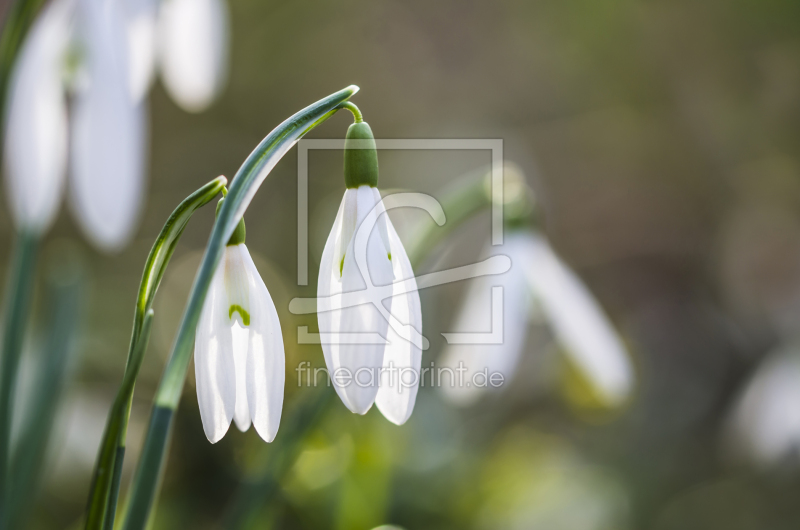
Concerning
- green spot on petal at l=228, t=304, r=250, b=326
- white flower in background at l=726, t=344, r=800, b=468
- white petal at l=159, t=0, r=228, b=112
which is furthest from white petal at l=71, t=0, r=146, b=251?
white flower in background at l=726, t=344, r=800, b=468

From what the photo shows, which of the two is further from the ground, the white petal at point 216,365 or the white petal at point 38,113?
the white petal at point 38,113

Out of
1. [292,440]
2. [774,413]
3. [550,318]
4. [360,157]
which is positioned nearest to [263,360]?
[360,157]

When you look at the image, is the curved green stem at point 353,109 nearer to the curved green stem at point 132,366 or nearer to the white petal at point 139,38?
the curved green stem at point 132,366

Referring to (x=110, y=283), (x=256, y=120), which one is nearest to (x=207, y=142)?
(x=256, y=120)

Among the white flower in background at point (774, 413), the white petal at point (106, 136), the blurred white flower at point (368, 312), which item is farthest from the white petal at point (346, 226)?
the white flower in background at point (774, 413)

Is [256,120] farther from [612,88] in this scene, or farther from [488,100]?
[612,88]

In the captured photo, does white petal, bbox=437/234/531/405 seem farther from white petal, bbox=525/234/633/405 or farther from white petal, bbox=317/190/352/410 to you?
white petal, bbox=317/190/352/410

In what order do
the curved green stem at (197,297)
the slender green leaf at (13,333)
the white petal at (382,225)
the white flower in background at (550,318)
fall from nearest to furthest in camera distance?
the curved green stem at (197,297), the white petal at (382,225), the slender green leaf at (13,333), the white flower in background at (550,318)
